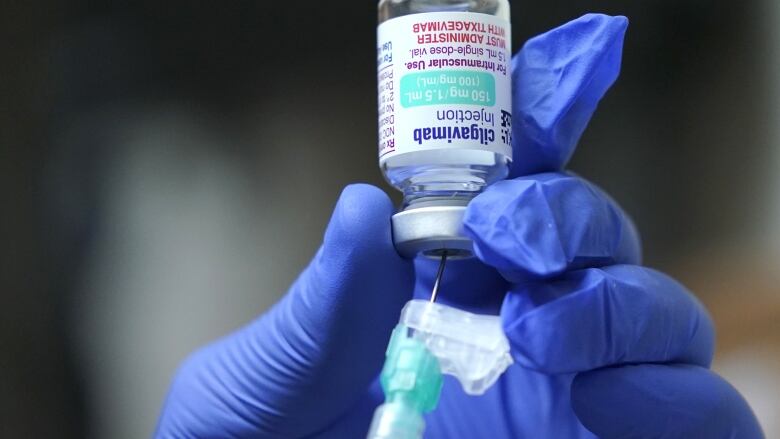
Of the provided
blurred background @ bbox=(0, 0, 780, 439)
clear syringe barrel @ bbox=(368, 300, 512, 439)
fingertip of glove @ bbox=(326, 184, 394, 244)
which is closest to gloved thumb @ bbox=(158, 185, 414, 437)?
fingertip of glove @ bbox=(326, 184, 394, 244)

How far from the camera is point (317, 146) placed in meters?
1.54

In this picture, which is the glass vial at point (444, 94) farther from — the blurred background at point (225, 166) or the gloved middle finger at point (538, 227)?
the blurred background at point (225, 166)

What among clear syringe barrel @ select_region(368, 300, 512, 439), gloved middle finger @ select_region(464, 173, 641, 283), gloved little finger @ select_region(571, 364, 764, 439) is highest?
gloved middle finger @ select_region(464, 173, 641, 283)

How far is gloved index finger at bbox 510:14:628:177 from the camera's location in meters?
0.77

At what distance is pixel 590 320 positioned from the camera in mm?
720

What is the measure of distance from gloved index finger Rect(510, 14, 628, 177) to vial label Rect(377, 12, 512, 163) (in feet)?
0.19

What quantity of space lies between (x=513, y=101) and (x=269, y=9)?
33.5 inches

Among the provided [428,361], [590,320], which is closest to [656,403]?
[590,320]

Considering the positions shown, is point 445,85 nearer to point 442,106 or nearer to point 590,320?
point 442,106

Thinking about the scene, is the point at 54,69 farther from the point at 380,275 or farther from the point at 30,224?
the point at 380,275

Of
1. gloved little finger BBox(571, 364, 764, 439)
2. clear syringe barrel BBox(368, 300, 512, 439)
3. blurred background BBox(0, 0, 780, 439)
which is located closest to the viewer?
clear syringe barrel BBox(368, 300, 512, 439)

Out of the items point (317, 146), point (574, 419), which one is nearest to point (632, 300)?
point (574, 419)

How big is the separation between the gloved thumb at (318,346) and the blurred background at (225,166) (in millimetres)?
508

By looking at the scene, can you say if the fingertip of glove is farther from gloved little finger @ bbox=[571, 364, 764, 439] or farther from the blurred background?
the blurred background
